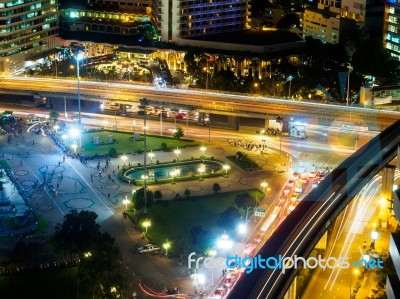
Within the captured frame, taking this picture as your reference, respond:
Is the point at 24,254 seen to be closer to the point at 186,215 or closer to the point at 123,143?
the point at 186,215

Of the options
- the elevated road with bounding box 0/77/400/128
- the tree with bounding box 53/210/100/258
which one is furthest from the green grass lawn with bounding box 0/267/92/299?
the elevated road with bounding box 0/77/400/128

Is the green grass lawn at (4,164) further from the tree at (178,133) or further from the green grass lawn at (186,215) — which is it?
the tree at (178,133)

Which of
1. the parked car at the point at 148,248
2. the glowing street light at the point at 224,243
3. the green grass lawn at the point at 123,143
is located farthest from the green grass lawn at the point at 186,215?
the green grass lawn at the point at 123,143

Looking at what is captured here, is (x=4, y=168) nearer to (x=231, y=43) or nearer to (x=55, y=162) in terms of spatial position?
(x=55, y=162)

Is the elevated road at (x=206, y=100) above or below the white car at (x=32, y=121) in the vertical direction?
above

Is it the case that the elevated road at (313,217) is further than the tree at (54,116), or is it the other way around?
the tree at (54,116)

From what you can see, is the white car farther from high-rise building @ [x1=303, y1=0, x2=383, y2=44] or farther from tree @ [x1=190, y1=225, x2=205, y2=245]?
high-rise building @ [x1=303, y1=0, x2=383, y2=44]
